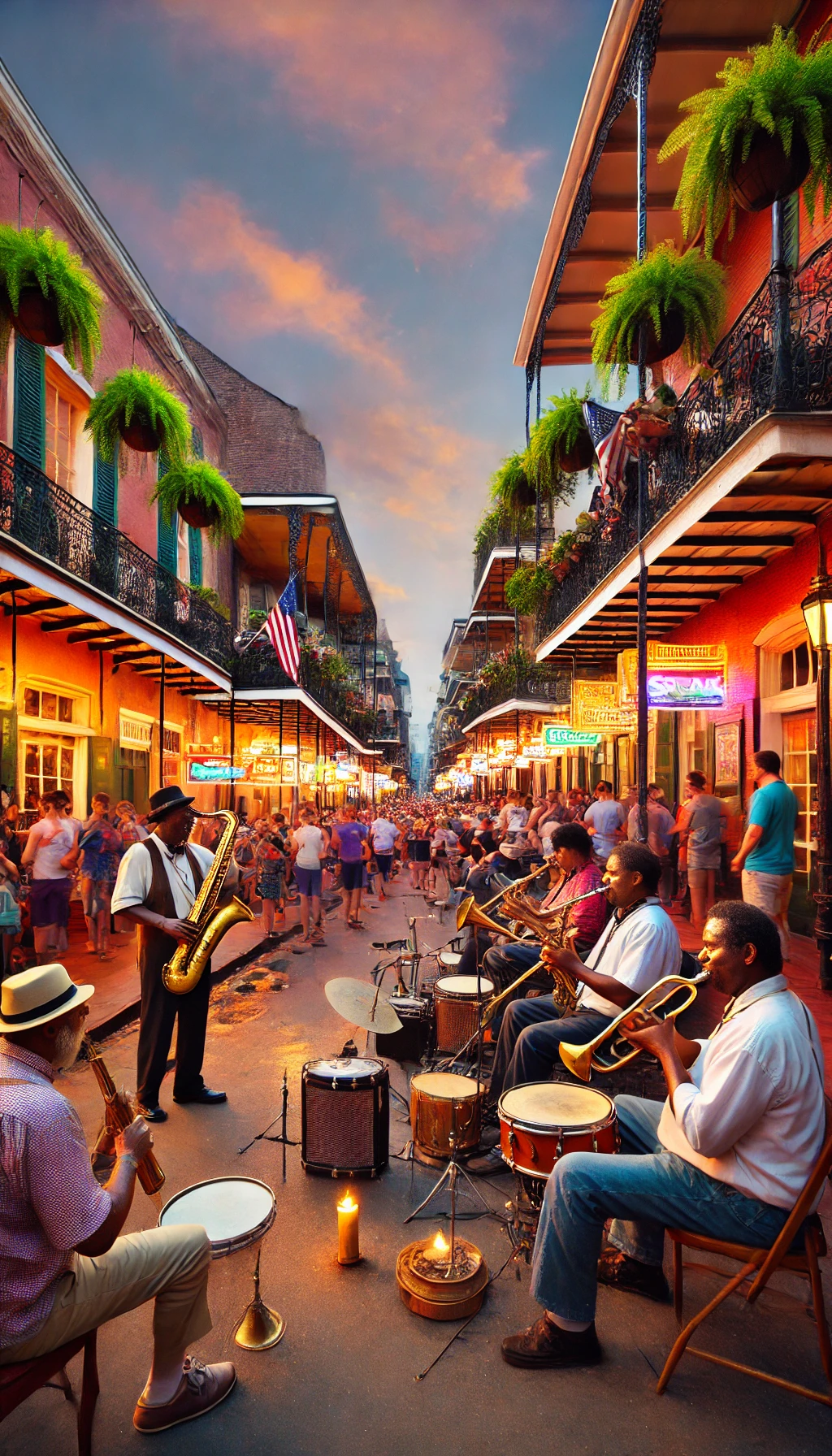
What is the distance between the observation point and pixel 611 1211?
2.89 metres

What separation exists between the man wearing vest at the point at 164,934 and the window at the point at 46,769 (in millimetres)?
7445

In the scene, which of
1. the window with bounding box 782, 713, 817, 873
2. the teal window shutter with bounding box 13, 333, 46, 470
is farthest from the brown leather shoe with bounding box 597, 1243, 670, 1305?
the teal window shutter with bounding box 13, 333, 46, 470

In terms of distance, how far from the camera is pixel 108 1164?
4.47 metres

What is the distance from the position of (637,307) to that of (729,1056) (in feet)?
28.3

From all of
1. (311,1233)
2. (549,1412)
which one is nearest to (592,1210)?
(549,1412)

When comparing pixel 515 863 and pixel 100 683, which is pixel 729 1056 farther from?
pixel 100 683

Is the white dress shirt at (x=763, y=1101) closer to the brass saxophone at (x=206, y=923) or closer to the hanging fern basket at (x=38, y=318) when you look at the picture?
the brass saxophone at (x=206, y=923)

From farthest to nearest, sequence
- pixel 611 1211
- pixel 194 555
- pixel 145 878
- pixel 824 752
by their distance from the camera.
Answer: pixel 194 555, pixel 824 752, pixel 145 878, pixel 611 1211

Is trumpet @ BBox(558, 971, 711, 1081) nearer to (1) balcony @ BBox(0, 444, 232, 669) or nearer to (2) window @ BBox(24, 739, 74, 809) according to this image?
(1) balcony @ BBox(0, 444, 232, 669)

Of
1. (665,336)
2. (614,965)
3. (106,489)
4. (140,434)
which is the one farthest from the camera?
(106,489)

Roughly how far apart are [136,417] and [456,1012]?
9697 mm

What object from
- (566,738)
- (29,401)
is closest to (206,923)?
(29,401)

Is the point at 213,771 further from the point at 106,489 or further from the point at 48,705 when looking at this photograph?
the point at 106,489

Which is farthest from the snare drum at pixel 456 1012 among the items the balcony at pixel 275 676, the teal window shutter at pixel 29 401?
the balcony at pixel 275 676
